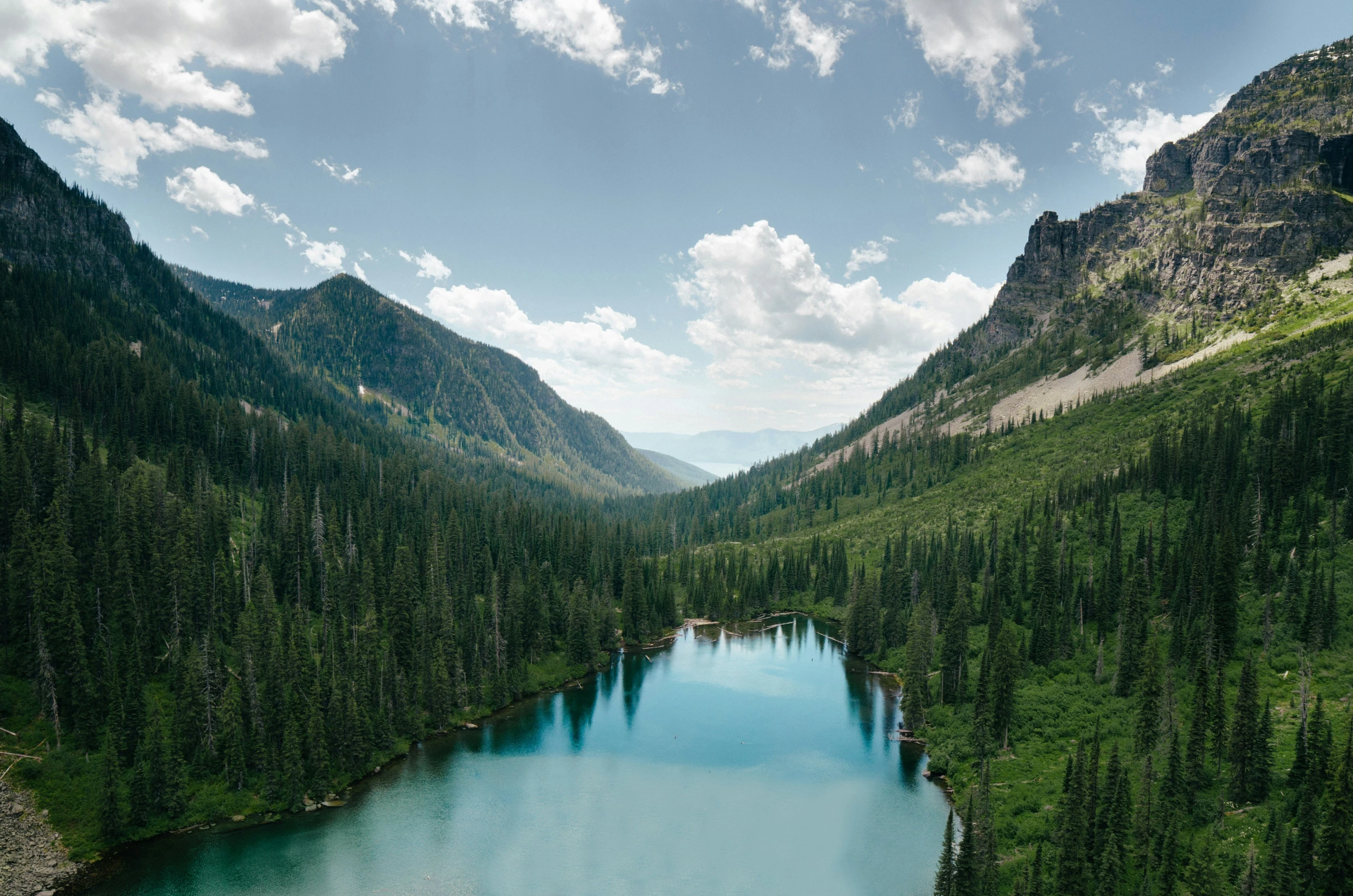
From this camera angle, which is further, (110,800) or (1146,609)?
(1146,609)

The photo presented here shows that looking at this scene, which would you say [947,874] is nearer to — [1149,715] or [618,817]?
[1149,715]

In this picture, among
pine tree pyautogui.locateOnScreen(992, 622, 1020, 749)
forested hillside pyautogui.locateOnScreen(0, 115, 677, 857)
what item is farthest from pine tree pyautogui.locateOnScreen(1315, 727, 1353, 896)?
forested hillside pyautogui.locateOnScreen(0, 115, 677, 857)

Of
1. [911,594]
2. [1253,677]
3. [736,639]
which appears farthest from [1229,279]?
[1253,677]

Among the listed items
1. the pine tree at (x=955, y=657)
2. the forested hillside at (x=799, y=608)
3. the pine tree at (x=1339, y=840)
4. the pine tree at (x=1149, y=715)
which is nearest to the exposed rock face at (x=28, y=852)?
the forested hillside at (x=799, y=608)

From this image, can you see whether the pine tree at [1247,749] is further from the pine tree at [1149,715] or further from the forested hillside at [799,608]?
the pine tree at [1149,715]

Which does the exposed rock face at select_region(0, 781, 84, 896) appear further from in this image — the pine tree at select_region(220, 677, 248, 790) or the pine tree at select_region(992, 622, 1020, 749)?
the pine tree at select_region(992, 622, 1020, 749)

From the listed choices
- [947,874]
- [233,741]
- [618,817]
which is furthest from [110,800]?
[947,874]

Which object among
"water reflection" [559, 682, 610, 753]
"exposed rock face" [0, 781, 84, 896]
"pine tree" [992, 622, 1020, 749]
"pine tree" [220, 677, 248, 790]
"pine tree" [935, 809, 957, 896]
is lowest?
"exposed rock face" [0, 781, 84, 896]
